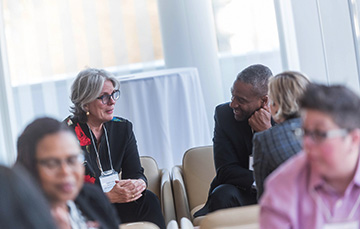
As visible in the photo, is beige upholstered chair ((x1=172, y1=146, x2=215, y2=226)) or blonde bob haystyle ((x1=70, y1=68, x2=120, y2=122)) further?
beige upholstered chair ((x1=172, y1=146, x2=215, y2=226))

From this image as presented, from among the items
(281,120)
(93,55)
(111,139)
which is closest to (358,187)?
(281,120)

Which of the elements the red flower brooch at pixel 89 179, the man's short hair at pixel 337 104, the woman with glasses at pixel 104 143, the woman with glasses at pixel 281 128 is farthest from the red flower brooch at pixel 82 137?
the man's short hair at pixel 337 104

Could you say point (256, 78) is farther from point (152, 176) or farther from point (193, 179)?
point (152, 176)

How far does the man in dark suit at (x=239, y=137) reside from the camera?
3469mm

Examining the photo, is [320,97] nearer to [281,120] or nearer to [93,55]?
[281,120]

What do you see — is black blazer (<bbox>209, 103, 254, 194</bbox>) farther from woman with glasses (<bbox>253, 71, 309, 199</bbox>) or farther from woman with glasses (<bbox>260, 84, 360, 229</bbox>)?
woman with glasses (<bbox>260, 84, 360, 229</bbox>)

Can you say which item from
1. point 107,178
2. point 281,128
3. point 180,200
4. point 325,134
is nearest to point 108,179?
point 107,178

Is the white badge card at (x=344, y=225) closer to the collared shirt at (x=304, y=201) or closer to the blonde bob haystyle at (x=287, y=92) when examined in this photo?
the collared shirt at (x=304, y=201)

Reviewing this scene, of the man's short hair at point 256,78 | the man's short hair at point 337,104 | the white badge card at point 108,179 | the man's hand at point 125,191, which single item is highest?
the man's short hair at point 256,78

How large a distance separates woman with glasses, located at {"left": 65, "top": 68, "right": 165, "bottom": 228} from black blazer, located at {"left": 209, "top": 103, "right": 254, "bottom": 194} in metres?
0.51

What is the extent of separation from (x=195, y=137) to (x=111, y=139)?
1645mm

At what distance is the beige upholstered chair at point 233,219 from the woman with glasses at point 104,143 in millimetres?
1732

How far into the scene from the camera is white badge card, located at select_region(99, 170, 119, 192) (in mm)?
3610

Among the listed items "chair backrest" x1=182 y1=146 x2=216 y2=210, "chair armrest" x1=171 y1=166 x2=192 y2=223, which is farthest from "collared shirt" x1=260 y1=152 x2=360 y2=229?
"chair backrest" x1=182 y1=146 x2=216 y2=210
